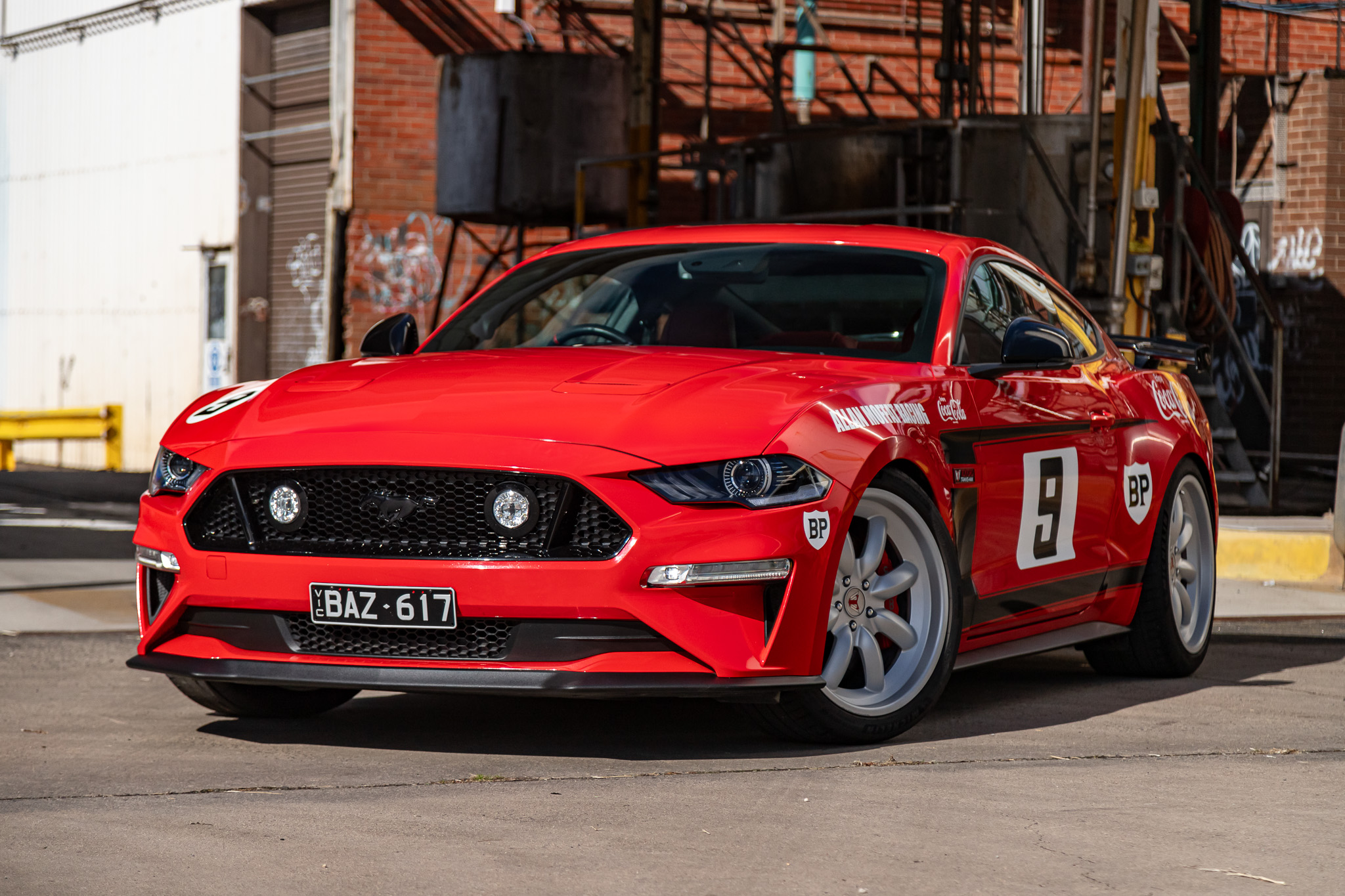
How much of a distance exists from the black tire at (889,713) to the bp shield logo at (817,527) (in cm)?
28

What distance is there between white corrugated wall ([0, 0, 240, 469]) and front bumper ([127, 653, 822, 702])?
65.3ft

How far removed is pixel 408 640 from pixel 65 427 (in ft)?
77.8

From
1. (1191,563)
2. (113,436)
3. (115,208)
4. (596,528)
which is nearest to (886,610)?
(596,528)

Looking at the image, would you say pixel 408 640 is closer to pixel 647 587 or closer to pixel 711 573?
pixel 647 587

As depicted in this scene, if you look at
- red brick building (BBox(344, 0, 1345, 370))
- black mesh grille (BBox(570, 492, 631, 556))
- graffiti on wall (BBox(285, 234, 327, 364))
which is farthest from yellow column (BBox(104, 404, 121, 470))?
black mesh grille (BBox(570, 492, 631, 556))

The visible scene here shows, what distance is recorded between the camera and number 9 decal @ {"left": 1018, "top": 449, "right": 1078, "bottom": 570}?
550 cm

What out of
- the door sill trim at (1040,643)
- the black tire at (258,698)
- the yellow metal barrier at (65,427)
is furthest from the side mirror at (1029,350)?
the yellow metal barrier at (65,427)

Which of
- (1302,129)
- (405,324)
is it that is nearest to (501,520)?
(405,324)

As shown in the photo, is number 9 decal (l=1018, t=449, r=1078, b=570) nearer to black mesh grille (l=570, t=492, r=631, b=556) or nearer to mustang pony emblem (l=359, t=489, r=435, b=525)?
black mesh grille (l=570, t=492, r=631, b=556)

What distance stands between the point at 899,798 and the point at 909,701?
0.73 m

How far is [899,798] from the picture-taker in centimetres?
417

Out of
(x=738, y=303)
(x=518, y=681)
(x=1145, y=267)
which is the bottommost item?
(x=518, y=681)

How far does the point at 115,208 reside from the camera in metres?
26.6

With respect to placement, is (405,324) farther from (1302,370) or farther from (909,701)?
(1302,370)
